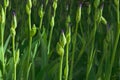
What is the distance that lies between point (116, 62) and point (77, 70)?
203 mm

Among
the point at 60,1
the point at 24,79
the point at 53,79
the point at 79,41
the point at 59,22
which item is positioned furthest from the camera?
the point at 60,1

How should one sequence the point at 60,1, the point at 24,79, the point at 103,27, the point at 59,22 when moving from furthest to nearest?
the point at 60,1
the point at 59,22
the point at 103,27
the point at 24,79

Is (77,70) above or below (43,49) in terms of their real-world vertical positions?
below

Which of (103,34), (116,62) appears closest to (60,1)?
(103,34)

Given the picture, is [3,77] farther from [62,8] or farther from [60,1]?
[60,1]

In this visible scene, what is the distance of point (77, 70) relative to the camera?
1470 millimetres

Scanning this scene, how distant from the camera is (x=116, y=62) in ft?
5.00

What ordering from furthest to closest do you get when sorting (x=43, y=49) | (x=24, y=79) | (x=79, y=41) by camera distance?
(x=79, y=41) < (x=43, y=49) < (x=24, y=79)

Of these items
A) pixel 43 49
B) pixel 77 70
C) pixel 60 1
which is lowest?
pixel 77 70

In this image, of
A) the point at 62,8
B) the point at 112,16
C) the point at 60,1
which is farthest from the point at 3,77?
the point at 60,1

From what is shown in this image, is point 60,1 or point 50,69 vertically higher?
point 60,1

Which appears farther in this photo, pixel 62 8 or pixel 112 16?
pixel 62 8

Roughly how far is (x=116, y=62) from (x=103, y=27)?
53 cm

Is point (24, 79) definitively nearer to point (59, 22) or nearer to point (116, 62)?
point (116, 62)
